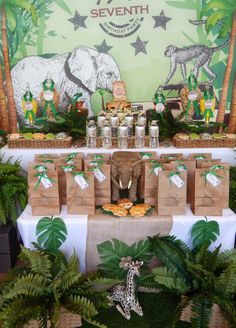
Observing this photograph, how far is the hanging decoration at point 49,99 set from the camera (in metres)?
2.98

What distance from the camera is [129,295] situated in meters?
2.04

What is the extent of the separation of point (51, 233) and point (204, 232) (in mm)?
1022

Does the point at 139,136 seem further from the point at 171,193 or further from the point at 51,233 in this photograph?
the point at 51,233

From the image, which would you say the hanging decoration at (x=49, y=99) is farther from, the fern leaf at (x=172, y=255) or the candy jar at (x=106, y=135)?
the fern leaf at (x=172, y=255)

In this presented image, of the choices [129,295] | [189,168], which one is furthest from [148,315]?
[189,168]

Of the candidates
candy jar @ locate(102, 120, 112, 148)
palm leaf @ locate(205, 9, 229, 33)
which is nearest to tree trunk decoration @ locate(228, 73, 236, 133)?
palm leaf @ locate(205, 9, 229, 33)

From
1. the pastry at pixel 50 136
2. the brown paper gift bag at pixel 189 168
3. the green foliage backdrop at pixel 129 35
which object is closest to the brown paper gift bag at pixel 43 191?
the pastry at pixel 50 136

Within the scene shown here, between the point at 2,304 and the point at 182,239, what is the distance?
1175 millimetres

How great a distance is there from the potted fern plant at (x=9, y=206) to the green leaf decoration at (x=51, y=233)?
35 cm

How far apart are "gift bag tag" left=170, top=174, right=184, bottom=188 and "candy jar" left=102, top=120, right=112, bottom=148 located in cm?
83

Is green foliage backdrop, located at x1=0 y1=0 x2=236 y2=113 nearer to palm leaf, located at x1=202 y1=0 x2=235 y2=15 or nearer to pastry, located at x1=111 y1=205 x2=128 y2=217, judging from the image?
palm leaf, located at x1=202 y1=0 x2=235 y2=15

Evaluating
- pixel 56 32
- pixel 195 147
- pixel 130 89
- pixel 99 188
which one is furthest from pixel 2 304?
pixel 56 32

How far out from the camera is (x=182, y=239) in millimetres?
2197

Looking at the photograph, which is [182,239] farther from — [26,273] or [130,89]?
[130,89]
